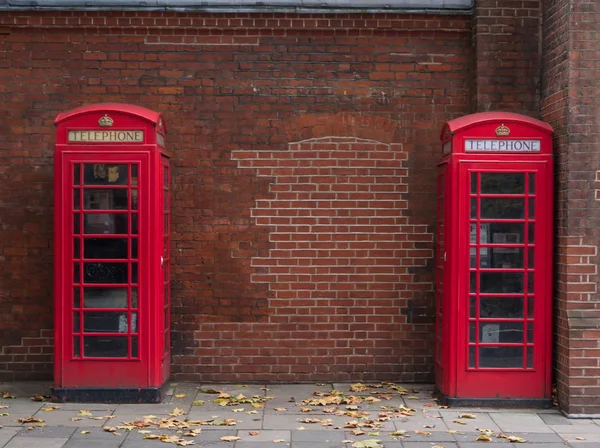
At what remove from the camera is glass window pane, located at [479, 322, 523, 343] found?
7.71m

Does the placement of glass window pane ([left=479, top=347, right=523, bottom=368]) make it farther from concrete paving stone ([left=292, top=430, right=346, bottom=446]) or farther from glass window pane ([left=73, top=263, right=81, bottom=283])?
A: glass window pane ([left=73, top=263, right=81, bottom=283])

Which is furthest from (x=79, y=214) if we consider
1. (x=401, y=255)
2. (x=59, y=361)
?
(x=401, y=255)

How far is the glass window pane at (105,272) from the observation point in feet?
25.5

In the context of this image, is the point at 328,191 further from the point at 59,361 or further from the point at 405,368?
the point at 59,361

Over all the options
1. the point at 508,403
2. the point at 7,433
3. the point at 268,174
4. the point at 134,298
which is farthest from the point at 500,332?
the point at 7,433

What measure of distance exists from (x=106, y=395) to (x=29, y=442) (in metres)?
1.30

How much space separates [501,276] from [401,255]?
1.28 metres

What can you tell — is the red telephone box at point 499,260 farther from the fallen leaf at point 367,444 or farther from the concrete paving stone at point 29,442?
the concrete paving stone at point 29,442

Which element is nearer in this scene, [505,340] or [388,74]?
[505,340]

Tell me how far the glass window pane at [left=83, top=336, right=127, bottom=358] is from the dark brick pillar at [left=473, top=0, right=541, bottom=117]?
4.40 metres

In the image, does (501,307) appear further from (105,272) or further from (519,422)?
(105,272)

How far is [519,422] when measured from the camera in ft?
Answer: 23.7

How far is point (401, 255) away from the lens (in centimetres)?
865

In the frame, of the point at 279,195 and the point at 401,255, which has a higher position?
the point at 279,195
